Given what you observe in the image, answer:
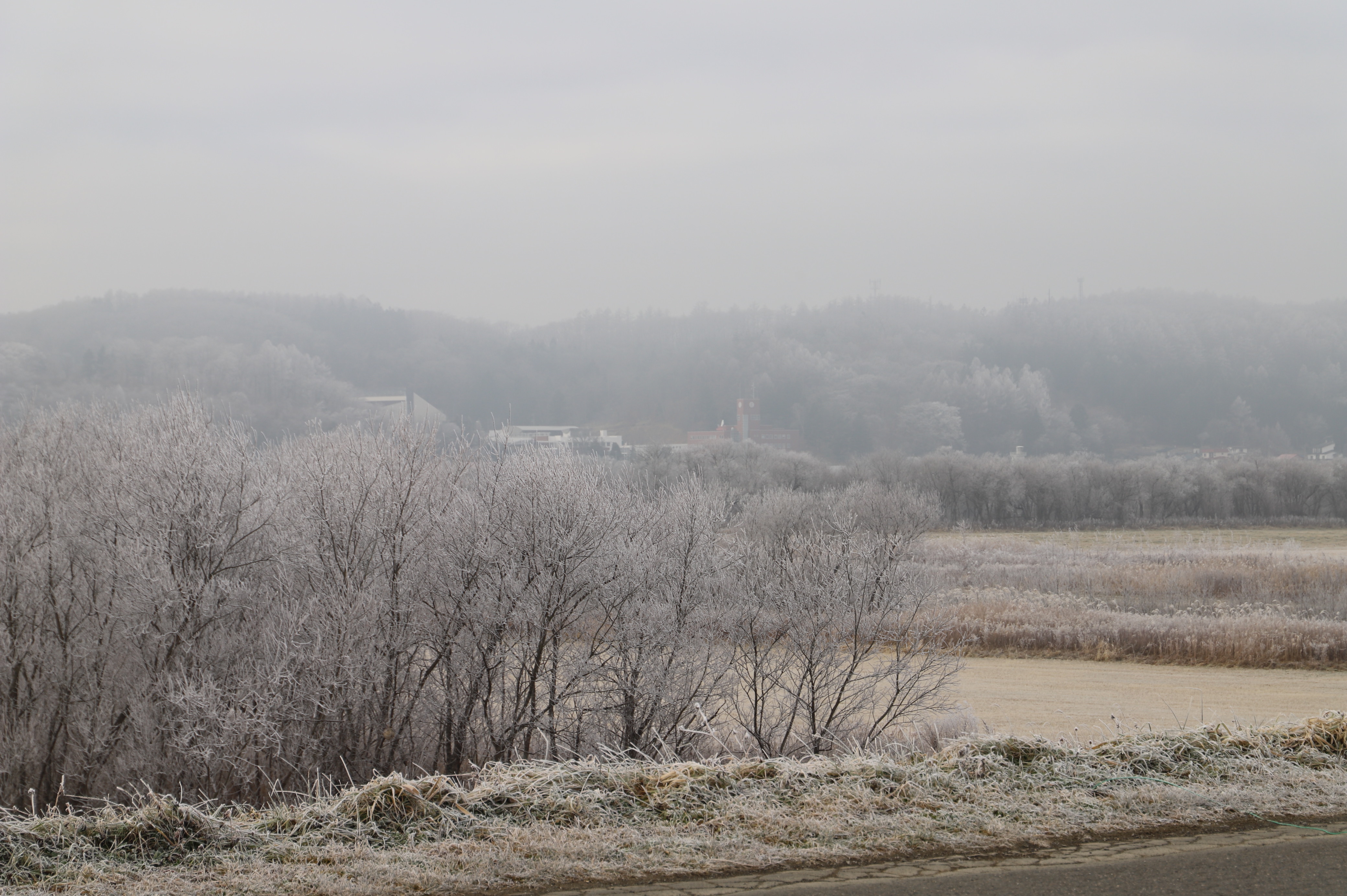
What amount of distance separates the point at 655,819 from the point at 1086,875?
2.13m

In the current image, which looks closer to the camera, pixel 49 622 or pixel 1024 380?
pixel 49 622

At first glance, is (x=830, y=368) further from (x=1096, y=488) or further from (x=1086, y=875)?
(x=1086, y=875)

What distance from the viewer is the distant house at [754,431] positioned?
13812 cm

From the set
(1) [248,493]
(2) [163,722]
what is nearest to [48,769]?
(2) [163,722]

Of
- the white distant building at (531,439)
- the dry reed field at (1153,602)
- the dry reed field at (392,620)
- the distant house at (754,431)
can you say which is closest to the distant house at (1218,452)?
the distant house at (754,431)

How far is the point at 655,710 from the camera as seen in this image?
14008 millimetres

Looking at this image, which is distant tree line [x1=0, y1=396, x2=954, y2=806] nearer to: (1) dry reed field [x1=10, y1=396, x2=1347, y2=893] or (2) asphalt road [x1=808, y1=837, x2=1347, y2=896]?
(1) dry reed field [x1=10, y1=396, x2=1347, y2=893]

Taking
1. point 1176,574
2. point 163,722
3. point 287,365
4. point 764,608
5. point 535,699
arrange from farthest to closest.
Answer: point 287,365
point 1176,574
point 764,608
point 535,699
point 163,722

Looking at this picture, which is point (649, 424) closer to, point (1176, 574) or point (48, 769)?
point (1176, 574)

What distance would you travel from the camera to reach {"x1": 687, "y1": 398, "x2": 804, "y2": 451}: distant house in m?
138

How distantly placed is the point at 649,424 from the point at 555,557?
140412mm

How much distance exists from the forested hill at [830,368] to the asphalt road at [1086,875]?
114182mm

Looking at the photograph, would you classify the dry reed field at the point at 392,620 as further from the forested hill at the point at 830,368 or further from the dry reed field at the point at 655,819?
the forested hill at the point at 830,368

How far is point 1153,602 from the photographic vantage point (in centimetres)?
3538
